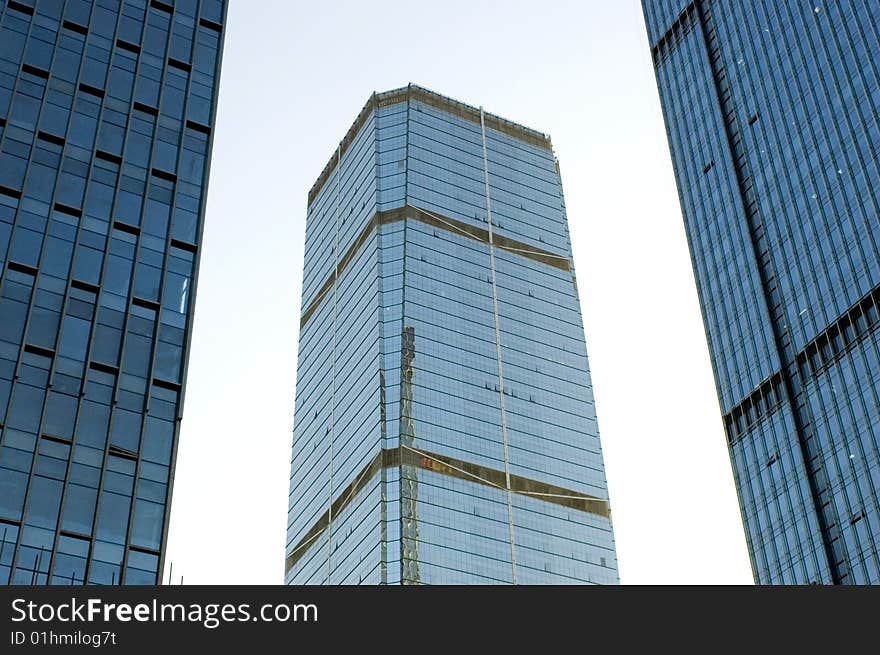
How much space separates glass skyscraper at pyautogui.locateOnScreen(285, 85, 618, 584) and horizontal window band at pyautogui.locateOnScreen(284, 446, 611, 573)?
0.66 feet

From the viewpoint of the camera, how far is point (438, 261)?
182250 mm

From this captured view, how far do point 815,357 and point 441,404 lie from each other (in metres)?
55.7

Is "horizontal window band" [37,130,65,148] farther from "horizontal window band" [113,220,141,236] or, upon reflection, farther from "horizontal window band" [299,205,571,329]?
"horizontal window band" [299,205,571,329]

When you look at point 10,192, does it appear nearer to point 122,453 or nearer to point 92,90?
point 92,90

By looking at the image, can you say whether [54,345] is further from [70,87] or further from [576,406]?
[576,406]

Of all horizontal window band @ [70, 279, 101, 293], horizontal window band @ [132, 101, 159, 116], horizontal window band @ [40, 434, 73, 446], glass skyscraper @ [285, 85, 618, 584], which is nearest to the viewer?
horizontal window band @ [40, 434, 73, 446]

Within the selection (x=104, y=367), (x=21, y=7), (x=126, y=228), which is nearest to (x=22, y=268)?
(x=126, y=228)

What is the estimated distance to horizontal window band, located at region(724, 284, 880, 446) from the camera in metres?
120

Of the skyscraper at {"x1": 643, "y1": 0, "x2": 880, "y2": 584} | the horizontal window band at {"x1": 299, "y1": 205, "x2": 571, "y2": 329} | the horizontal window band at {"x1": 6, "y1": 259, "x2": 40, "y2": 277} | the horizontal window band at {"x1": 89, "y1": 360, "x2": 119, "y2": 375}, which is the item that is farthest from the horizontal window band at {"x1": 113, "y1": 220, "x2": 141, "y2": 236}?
the horizontal window band at {"x1": 299, "y1": 205, "x2": 571, "y2": 329}

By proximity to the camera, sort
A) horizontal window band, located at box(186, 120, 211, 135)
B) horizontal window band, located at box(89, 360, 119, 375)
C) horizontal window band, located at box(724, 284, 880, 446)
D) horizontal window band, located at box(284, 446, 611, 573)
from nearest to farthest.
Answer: horizontal window band, located at box(89, 360, 119, 375) → horizontal window band, located at box(186, 120, 211, 135) → horizontal window band, located at box(724, 284, 880, 446) → horizontal window band, located at box(284, 446, 611, 573)

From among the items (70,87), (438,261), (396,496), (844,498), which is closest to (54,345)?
(70,87)

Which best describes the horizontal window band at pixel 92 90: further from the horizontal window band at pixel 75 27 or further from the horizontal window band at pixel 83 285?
the horizontal window band at pixel 83 285

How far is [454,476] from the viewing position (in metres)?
158
